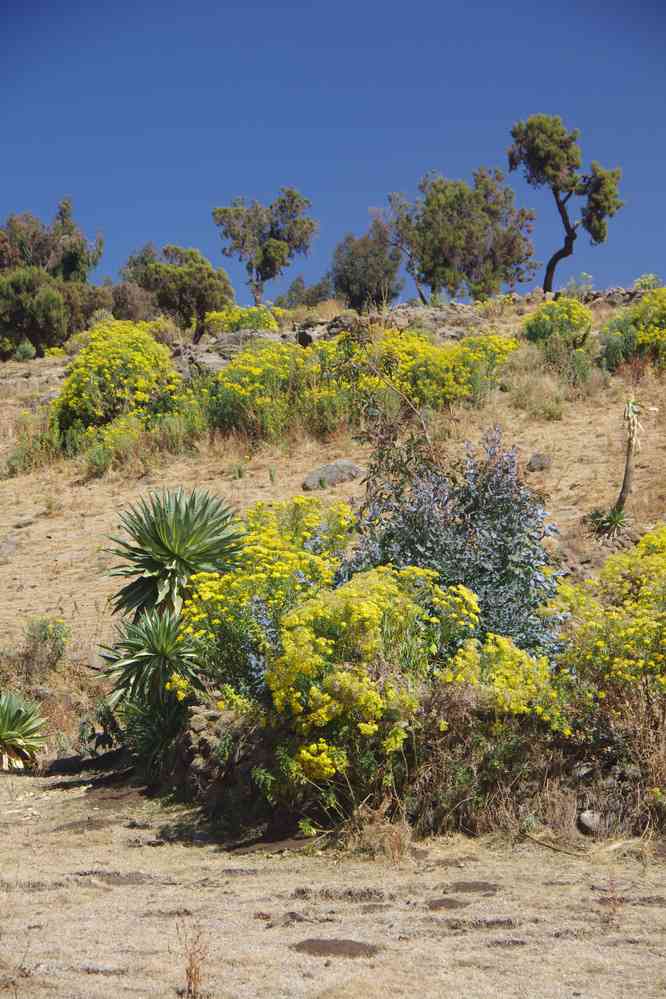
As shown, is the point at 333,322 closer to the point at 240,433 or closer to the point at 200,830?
the point at 240,433

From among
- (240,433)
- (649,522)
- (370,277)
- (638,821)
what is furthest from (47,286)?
(638,821)

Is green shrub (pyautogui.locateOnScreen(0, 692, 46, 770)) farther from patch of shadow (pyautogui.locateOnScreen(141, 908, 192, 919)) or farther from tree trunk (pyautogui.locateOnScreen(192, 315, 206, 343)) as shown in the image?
tree trunk (pyautogui.locateOnScreen(192, 315, 206, 343))

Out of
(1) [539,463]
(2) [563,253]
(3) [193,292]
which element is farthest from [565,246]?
(1) [539,463]

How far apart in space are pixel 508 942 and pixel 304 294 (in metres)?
48.7

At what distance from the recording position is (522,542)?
7.66 meters

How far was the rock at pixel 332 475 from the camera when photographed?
49.0 feet

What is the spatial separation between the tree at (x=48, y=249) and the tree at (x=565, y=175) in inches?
636

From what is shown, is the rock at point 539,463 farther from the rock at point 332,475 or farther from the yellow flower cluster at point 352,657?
the yellow flower cluster at point 352,657

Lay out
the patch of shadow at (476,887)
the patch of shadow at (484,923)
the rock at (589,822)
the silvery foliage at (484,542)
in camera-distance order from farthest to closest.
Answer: the silvery foliage at (484,542) → the rock at (589,822) → the patch of shadow at (476,887) → the patch of shadow at (484,923)

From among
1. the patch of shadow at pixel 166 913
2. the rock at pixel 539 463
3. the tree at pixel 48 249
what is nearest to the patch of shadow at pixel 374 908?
the patch of shadow at pixel 166 913

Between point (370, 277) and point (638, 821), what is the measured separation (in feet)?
128

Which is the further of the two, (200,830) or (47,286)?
(47,286)

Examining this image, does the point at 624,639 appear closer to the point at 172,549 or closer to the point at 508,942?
the point at 508,942

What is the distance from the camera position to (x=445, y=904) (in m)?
5.01
